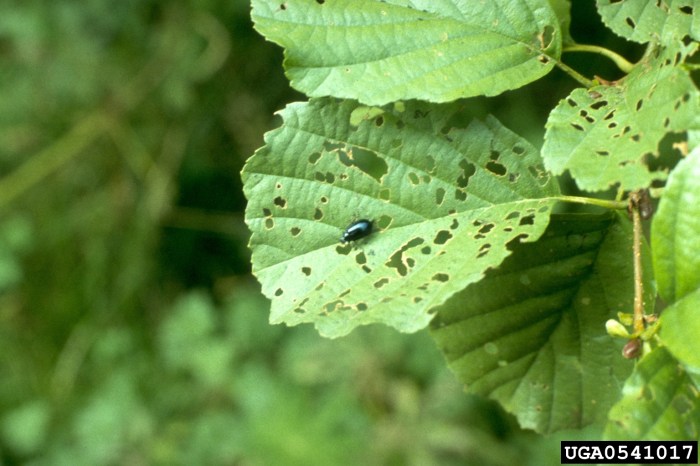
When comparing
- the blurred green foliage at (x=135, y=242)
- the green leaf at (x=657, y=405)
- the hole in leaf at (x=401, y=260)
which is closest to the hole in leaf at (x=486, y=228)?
the hole in leaf at (x=401, y=260)

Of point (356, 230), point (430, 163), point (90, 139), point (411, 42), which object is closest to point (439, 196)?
point (430, 163)

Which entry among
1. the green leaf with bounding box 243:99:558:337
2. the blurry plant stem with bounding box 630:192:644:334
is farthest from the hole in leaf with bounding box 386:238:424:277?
the blurry plant stem with bounding box 630:192:644:334

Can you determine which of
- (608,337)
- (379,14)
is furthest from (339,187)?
(608,337)

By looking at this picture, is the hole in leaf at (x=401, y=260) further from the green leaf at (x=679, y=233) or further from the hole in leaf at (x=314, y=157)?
the green leaf at (x=679, y=233)

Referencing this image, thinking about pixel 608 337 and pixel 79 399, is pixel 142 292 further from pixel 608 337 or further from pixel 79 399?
pixel 608 337

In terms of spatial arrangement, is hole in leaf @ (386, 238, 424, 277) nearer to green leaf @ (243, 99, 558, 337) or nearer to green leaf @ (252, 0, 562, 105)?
green leaf @ (243, 99, 558, 337)

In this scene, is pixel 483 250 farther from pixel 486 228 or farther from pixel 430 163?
pixel 430 163
